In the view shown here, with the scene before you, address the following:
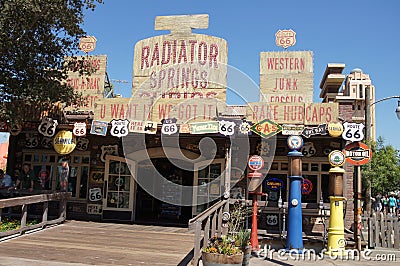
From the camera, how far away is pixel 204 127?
9.11m

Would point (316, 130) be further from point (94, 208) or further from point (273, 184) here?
point (94, 208)

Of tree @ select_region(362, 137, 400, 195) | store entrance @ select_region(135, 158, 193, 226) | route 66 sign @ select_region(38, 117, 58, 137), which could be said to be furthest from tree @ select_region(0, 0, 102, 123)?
tree @ select_region(362, 137, 400, 195)

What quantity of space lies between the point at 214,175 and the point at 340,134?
3.74m

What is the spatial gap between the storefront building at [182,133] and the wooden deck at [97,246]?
2.11m

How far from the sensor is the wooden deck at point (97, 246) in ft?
20.2

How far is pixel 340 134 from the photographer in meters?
8.76

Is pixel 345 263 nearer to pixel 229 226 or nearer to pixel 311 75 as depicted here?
pixel 229 226

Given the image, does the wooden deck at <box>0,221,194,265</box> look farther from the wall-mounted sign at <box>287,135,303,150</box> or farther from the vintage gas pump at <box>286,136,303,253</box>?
the wall-mounted sign at <box>287,135,303,150</box>

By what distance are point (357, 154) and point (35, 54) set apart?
295 inches

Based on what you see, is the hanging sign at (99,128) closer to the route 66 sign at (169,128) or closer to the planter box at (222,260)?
the route 66 sign at (169,128)

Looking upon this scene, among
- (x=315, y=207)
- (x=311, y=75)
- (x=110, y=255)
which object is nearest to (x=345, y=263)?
(x=315, y=207)

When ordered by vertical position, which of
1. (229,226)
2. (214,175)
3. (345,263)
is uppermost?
(214,175)

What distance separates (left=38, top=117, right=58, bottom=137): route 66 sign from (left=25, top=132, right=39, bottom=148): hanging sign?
2.35 meters

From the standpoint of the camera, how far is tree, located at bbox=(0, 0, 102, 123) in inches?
337
